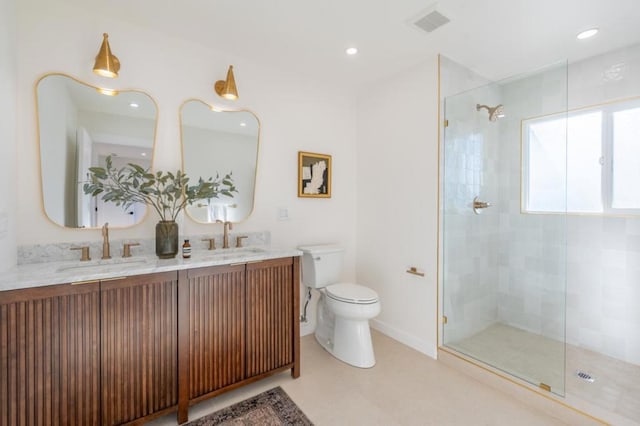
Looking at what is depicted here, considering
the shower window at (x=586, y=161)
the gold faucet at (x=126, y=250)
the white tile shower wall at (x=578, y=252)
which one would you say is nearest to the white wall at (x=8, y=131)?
the gold faucet at (x=126, y=250)

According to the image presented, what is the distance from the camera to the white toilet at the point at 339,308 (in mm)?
2248

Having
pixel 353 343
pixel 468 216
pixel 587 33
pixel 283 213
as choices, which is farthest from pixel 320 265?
pixel 587 33

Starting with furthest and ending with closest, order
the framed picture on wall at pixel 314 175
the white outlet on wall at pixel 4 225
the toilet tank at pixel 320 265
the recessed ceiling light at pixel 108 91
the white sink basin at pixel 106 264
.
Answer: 1. the framed picture on wall at pixel 314 175
2. the toilet tank at pixel 320 265
3. the recessed ceiling light at pixel 108 91
4. the white sink basin at pixel 106 264
5. the white outlet on wall at pixel 4 225

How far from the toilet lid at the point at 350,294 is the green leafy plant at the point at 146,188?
1230 mm

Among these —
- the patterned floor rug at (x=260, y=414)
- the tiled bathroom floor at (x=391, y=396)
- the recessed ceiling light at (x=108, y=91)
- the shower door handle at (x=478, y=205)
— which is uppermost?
the recessed ceiling light at (x=108, y=91)

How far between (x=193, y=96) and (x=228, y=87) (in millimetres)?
281

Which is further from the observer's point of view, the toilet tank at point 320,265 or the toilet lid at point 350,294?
the toilet tank at point 320,265

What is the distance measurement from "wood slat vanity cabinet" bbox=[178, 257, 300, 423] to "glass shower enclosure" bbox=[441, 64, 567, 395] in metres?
1.34

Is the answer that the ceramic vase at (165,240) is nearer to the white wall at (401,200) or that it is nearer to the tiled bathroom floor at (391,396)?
the tiled bathroom floor at (391,396)

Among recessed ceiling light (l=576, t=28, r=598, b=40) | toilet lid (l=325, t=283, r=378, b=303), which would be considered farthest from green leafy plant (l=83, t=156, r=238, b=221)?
recessed ceiling light (l=576, t=28, r=598, b=40)

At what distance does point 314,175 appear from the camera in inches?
111

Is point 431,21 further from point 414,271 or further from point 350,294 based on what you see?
point 350,294

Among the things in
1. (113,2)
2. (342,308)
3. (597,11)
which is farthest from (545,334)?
(113,2)

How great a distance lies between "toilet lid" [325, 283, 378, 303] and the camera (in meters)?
2.24
